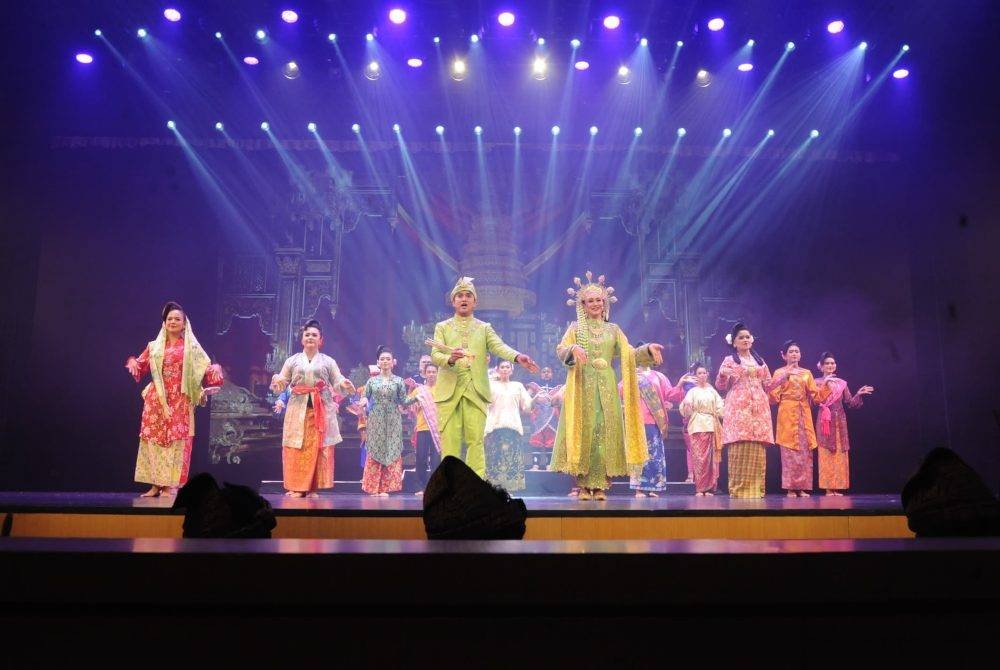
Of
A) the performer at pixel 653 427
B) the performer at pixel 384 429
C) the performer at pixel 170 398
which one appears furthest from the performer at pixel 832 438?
the performer at pixel 170 398

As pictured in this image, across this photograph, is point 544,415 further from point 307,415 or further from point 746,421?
point 307,415

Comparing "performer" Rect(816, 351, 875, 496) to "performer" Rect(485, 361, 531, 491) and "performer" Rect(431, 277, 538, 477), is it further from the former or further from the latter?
"performer" Rect(431, 277, 538, 477)

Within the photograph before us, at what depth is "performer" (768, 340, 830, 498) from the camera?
6.64 meters

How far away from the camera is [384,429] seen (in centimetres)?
672

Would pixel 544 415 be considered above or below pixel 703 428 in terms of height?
above

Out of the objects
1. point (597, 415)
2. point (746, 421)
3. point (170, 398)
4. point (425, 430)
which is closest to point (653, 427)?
point (746, 421)

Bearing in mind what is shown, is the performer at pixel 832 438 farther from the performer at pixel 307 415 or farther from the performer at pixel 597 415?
the performer at pixel 307 415

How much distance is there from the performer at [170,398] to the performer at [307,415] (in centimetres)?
69

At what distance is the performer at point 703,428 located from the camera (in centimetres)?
732

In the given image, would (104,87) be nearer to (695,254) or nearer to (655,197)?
(655,197)

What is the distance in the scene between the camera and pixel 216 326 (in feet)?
29.7

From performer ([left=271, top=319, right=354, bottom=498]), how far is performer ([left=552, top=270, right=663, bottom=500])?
7.09 feet

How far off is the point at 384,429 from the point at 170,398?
6.67 ft

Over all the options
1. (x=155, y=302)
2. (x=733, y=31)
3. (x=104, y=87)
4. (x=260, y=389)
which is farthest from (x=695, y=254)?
(x=104, y=87)
